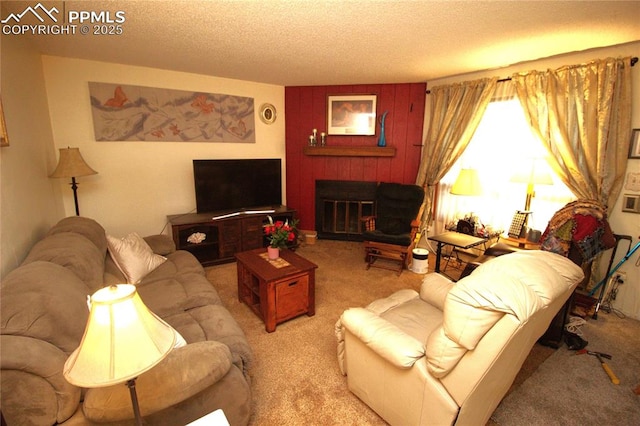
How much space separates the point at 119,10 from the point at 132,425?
8.34 ft

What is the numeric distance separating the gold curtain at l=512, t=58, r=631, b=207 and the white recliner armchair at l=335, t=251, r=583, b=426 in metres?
2.00

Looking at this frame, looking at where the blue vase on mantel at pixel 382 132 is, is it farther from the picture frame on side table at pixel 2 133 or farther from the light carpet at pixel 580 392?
the picture frame on side table at pixel 2 133

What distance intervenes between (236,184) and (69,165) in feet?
5.89

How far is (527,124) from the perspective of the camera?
10.7 ft

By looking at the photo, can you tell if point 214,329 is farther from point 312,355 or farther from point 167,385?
point 312,355

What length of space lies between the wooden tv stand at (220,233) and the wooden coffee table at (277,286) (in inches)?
41.9

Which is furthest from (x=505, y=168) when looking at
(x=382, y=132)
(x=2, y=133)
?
(x=2, y=133)

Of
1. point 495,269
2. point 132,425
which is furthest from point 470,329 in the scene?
point 132,425

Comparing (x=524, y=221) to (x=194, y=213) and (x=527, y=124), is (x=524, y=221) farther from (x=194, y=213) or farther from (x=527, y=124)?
(x=194, y=213)

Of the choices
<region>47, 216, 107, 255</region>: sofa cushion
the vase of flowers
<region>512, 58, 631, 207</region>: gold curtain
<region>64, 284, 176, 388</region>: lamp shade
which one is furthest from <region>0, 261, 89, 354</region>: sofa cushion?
<region>512, 58, 631, 207</region>: gold curtain

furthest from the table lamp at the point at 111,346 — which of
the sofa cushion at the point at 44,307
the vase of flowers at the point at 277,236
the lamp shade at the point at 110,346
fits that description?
the vase of flowers at the point at 277,236

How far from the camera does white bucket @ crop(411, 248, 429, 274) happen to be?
3762mm

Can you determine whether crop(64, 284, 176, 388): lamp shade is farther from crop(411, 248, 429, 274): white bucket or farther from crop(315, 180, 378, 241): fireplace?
crop(315, 180, 378, 241): fireplace

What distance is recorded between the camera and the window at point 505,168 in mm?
3182
